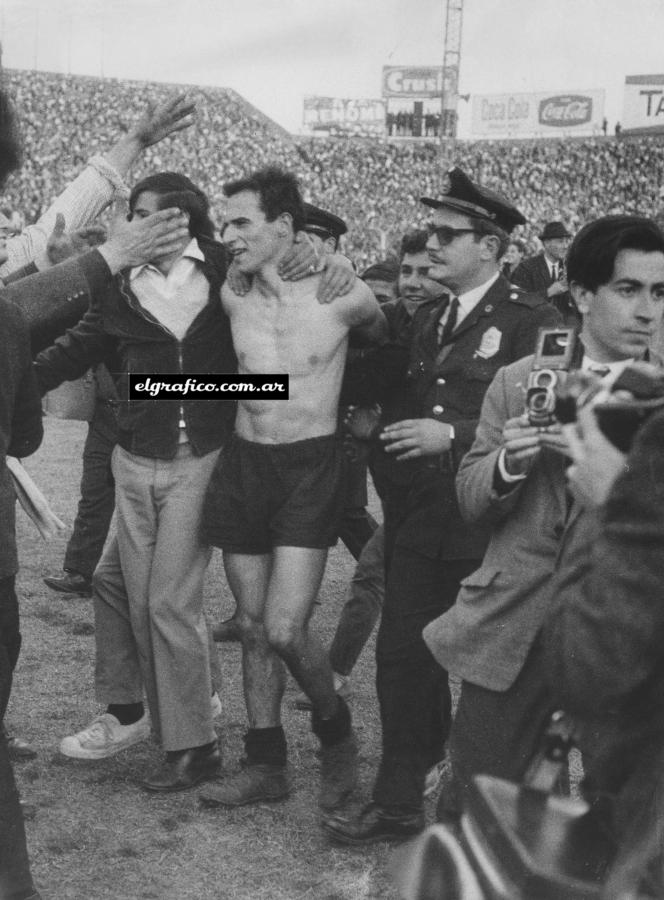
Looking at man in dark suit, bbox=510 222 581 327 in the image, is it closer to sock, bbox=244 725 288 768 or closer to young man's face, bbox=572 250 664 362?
sock, bbox=244 725 288 768

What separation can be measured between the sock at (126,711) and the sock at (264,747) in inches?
23.1

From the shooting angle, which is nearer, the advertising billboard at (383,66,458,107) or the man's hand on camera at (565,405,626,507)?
the man's hand on camera at (565,405,626,507)

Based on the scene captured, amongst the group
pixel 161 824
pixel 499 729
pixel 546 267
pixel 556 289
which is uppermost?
pixel 546 267

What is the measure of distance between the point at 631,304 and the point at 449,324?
125 cm

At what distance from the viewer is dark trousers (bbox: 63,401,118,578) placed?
7.08m

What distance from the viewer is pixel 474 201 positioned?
4387 millimetres

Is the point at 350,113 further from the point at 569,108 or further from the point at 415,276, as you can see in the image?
the point at 415,276

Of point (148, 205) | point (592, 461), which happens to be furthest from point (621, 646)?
point (148, 205)

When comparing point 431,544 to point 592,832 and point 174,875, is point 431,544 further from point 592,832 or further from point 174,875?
point 592,832

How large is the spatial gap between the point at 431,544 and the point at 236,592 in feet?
2.51

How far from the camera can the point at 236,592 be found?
14.4 feet

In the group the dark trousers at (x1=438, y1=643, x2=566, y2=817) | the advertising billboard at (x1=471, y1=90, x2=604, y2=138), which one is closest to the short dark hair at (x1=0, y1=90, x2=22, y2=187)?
the dark trousers at (x1=438, y1=643, x2=566, y2=817)

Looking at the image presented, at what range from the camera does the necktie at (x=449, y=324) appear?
14.2 ft

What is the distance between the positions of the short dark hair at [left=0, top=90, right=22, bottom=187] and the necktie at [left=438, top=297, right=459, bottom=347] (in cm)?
161
